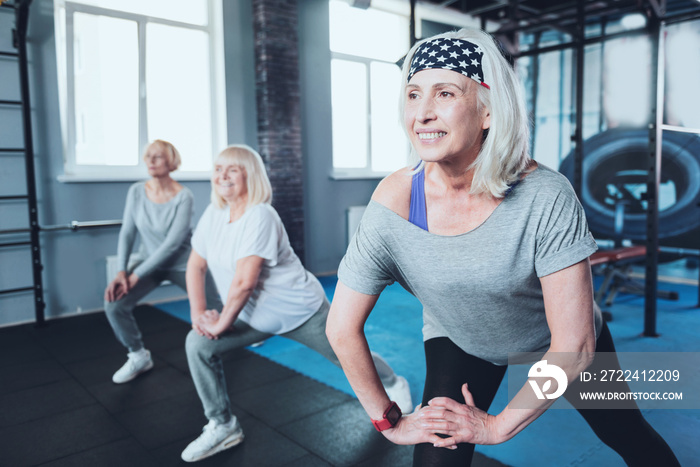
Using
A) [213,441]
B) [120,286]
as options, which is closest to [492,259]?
[213,441]

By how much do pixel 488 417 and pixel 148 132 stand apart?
4532 millimetres

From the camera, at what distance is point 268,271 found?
7.30 ft

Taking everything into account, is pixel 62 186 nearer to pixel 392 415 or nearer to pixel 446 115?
pixel 392 415

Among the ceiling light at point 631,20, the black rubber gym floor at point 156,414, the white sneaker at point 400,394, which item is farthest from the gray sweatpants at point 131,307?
the ceiling light at point 631,20

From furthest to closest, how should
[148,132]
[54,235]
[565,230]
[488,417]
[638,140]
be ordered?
[638,140] → [148,132] → [54,235] → [488,417] → [565,230]

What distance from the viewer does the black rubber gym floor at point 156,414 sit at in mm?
2152

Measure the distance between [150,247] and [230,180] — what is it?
121 cm

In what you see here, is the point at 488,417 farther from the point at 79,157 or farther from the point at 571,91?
the point at 571,91

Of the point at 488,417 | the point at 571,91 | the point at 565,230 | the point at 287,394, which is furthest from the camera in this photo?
the point at 571,91

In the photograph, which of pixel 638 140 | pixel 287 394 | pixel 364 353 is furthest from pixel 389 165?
pixel 364 353

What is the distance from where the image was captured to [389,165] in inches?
278

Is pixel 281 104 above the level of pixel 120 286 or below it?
above

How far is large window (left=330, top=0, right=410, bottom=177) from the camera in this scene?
20.5 feet

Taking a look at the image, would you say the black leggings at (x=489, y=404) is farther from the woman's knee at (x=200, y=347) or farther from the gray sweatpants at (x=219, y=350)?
the woman's knee at (x=200, y=347)
